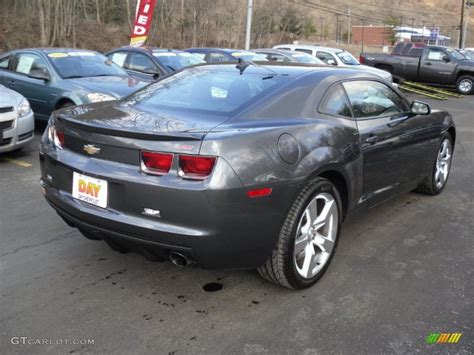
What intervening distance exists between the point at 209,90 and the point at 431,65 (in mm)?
19083

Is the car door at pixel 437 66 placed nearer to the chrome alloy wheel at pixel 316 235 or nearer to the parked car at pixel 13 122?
the parked car at pixel 13 122

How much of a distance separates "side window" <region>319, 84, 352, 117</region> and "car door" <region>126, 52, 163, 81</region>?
6.73 m

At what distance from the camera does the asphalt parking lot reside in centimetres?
277

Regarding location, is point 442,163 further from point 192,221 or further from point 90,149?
point 90,149

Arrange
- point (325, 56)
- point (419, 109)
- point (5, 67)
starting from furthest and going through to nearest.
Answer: point (325, 56) < point (5, 67) < point (419, 109)

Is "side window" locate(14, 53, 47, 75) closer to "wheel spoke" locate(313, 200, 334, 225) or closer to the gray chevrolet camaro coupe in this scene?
the gray chevrolet camaro coupe

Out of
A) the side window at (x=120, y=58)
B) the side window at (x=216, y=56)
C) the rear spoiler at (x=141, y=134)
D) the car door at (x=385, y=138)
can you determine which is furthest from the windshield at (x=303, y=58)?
the rear spoiler at (x=141, y=134)

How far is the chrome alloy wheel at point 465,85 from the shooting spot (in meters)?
20.2

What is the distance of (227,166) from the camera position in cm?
276

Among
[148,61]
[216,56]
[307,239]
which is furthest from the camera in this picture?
[216,56]

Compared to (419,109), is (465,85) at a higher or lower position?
higher

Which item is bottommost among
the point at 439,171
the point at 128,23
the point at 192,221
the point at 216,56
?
the point at 439,171

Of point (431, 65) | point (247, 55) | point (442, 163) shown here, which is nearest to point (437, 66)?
point (431, 65)

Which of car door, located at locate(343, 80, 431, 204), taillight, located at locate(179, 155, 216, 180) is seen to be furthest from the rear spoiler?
car door, located at locate(343, 80, 431, 204)
